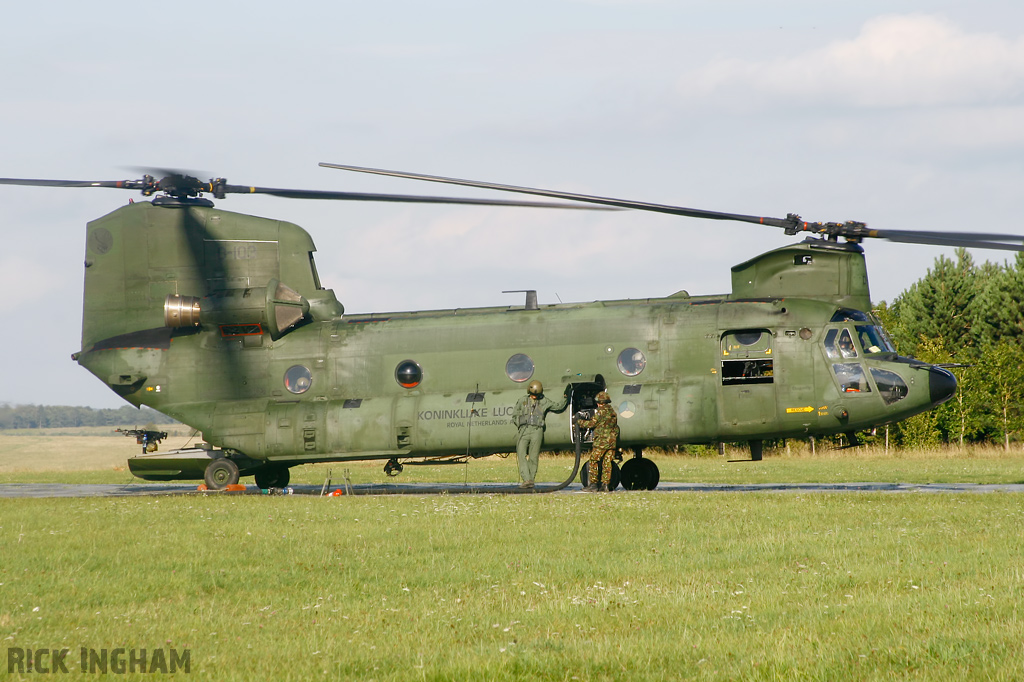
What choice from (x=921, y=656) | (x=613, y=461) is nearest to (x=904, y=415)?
(x=613, y=461)

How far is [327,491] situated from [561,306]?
25.3 feet

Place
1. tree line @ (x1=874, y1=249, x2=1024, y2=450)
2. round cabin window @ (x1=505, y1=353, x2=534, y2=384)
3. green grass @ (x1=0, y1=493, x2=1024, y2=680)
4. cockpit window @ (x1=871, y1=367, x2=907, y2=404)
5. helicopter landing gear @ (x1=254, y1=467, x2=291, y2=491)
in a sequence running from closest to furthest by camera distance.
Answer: green grass @ (x1=0, y1=493, x2=1024, y2=680), cockpit window @ (x1=871, y1=367, x2=907, y2=404), round cabin window @ (x1=505, y1=353, x2=534, y2=384), helicopter landing gear @ (x1=254, y1=467, x2=291, y2=491), tree line @ (x1=874, y1=249, x2=1024, y2=450)

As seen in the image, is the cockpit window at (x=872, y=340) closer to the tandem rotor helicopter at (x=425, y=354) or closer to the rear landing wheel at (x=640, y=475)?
the tandem rotor helicopter at (x=425, y=354)

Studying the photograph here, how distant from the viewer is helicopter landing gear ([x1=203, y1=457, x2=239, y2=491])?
2470cm

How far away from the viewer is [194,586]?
10930mm

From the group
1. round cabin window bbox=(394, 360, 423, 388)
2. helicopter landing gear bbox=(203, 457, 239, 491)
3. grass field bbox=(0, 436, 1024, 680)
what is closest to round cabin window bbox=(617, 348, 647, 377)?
round cabin window bbox=(394, 360, 423, 388)

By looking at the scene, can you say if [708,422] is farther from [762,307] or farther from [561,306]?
[561,306]

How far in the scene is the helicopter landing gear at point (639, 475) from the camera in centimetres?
2417

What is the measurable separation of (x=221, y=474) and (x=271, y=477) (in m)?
2.25

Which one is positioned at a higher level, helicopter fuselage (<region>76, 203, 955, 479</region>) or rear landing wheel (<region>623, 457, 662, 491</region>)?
helicopter fuselage (<region>76, 203, 955, 479</region>)

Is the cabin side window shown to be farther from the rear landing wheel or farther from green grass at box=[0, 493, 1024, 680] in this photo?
green grass at box=[0, 493, 1024, 680]

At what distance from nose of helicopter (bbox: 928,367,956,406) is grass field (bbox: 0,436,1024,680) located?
3.86 metres

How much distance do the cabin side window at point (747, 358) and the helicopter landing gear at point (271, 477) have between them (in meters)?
12.2

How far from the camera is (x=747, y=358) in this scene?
74.0ft
